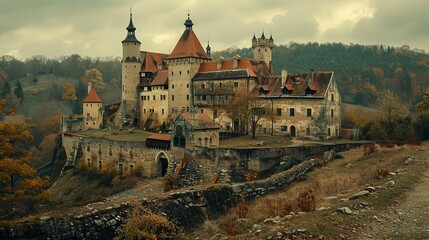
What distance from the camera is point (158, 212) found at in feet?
52.2

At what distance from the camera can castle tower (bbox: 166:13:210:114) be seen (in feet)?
190

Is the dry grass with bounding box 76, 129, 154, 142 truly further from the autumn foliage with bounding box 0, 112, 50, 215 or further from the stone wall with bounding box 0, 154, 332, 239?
the stone wall with bounding box 0, 154, 332, 239

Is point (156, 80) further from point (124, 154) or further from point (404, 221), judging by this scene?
point (404, 221)

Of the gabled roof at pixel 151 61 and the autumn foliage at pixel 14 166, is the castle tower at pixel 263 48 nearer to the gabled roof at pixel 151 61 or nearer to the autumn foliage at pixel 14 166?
the gabled roof at pixel 151 61

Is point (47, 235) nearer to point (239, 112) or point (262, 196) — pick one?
point (262, 196)

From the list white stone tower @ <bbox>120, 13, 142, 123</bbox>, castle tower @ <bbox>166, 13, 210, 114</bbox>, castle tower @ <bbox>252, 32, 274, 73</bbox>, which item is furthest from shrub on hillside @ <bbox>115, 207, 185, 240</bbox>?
white stone tower @ <bbox>120, 13, 142, 123</bbox>

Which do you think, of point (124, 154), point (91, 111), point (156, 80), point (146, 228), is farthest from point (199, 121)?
point (91, 111)

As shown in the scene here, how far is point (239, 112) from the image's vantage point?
49.4m

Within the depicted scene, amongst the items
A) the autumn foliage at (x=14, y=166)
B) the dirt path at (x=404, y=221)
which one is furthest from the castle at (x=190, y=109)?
the dirt path at (x=404, y=221)

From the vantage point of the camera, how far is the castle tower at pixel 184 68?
57.9 m

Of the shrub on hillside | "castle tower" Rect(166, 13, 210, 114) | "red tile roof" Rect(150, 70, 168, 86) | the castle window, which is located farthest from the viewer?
"red tile roof" Rect(150, 70, 168, 86)

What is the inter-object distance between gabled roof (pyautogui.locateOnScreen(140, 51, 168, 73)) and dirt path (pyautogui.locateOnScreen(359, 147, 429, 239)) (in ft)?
171

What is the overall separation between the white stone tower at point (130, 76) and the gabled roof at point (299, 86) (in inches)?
839

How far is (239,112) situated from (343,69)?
3406 inches
